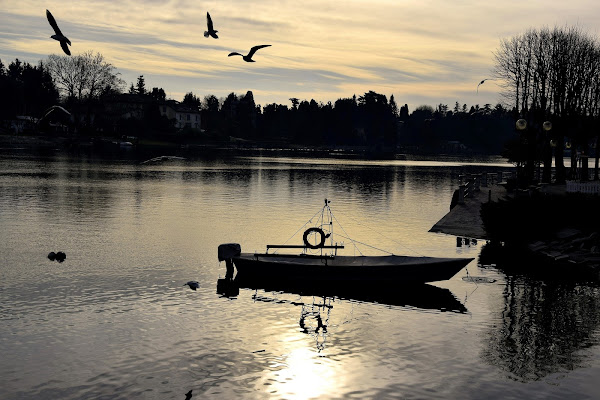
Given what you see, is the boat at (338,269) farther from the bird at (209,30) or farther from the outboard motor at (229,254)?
the bird at (209,30)

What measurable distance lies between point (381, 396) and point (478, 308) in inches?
432

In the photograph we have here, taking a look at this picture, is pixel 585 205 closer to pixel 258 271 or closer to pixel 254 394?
pixel 258 271

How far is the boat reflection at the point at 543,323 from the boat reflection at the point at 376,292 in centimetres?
287

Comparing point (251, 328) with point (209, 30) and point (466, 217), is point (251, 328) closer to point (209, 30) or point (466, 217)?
point (209, 30)

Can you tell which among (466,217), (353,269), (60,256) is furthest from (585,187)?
(60,256)

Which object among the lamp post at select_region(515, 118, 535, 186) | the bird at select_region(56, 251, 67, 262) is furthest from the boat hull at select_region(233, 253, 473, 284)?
the lamp post at select_region(515, 118, 535, 186)

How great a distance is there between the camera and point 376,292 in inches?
1229

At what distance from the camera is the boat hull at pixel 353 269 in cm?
3130

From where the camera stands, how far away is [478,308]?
28359mm

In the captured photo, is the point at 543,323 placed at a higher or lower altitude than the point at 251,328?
higher

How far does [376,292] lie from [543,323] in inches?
317

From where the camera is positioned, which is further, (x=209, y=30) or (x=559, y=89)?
(x=559, y=89)

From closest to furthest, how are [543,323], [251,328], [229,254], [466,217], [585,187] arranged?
[251,328] < [543,323] < [229,254] < [585,187] < [466,217]

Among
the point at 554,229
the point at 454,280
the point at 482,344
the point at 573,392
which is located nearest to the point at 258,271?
the point at 454,280
